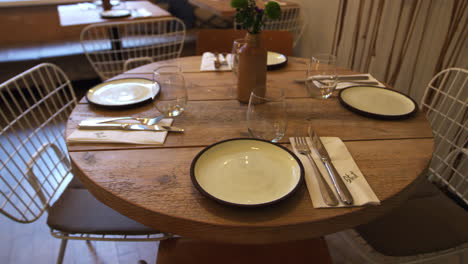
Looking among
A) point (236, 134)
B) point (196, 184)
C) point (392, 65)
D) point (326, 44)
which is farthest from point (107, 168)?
point (326, 44)

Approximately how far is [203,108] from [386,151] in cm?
57

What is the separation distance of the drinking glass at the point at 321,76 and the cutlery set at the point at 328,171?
29 cm

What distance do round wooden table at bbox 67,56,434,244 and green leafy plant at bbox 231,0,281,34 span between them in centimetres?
28

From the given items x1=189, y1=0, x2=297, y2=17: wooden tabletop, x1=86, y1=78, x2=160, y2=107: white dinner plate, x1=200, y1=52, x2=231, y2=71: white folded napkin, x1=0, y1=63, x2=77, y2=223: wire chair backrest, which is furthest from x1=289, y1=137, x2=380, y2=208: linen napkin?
x1=189, y1=0, x2=297, y2=17: wooden tabletop

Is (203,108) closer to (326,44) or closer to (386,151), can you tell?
(386,151)

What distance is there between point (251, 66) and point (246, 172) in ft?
1.31

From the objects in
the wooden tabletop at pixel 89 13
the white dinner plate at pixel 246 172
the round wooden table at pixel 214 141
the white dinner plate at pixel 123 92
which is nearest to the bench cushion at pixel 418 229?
the round wooden table at pixel 214 141

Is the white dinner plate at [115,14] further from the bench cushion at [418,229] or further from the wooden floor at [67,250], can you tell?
the bench cushion at [418,229]

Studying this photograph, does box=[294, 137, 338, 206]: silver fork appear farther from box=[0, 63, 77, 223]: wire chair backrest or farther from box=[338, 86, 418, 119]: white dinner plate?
box=[0, 63, 77, 223]: wire chair backrest

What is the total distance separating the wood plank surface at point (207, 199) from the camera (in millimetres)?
601

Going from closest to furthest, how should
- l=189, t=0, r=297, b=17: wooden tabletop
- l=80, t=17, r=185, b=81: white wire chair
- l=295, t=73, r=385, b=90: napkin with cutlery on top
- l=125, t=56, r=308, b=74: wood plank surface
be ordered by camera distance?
l=295, t=73, r=385, b=90: napkin with cutlery on top
l=125, t=56, r=308, b=74: wood plank surface
l=80, t=17, r=185, b=81: white wire chair
l=189, t=0, r=297, b=17: wooden tabletop

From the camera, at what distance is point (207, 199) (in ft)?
2.14

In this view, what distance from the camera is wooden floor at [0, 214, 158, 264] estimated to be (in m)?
1.41

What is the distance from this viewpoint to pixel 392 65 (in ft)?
6.15
